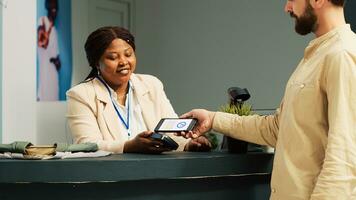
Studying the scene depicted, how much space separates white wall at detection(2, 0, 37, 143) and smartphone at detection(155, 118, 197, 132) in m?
1.07

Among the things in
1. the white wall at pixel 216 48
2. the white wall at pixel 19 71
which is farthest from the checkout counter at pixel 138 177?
the white wall at pixel 216 48

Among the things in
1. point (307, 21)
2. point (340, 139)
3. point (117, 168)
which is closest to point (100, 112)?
point (117, 168)

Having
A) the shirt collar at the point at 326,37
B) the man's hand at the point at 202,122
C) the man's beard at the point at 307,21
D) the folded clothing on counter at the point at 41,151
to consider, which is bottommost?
the folded clothing on counter at the point at 41,151

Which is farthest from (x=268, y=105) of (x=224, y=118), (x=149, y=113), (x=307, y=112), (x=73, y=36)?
(x=307, y=112)

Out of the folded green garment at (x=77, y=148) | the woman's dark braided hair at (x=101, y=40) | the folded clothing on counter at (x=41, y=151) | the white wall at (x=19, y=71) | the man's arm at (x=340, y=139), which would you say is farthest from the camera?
the white wall at (x=19, y=71)

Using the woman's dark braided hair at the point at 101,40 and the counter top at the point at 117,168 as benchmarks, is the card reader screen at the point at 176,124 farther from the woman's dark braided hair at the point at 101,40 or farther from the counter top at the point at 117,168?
the woman's dark braided hair at the point at 101,40

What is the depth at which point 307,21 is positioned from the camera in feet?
4.77

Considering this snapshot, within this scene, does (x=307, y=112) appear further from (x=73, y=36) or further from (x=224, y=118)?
(x=73, y=36)

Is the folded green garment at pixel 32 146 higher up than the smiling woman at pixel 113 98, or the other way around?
the smiling woman at pixel 113 98

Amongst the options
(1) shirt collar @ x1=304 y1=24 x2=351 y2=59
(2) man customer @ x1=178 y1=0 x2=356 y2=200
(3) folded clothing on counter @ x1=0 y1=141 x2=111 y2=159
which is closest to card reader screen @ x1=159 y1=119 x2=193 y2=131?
(3) folded clothing on counter @ x1=0 y1=141 x2=111 y2=159

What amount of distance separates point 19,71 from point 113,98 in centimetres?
61

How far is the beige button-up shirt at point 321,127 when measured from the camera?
1303mm

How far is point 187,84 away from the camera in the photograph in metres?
4.91

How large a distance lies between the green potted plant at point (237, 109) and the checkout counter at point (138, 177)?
0.28ft
